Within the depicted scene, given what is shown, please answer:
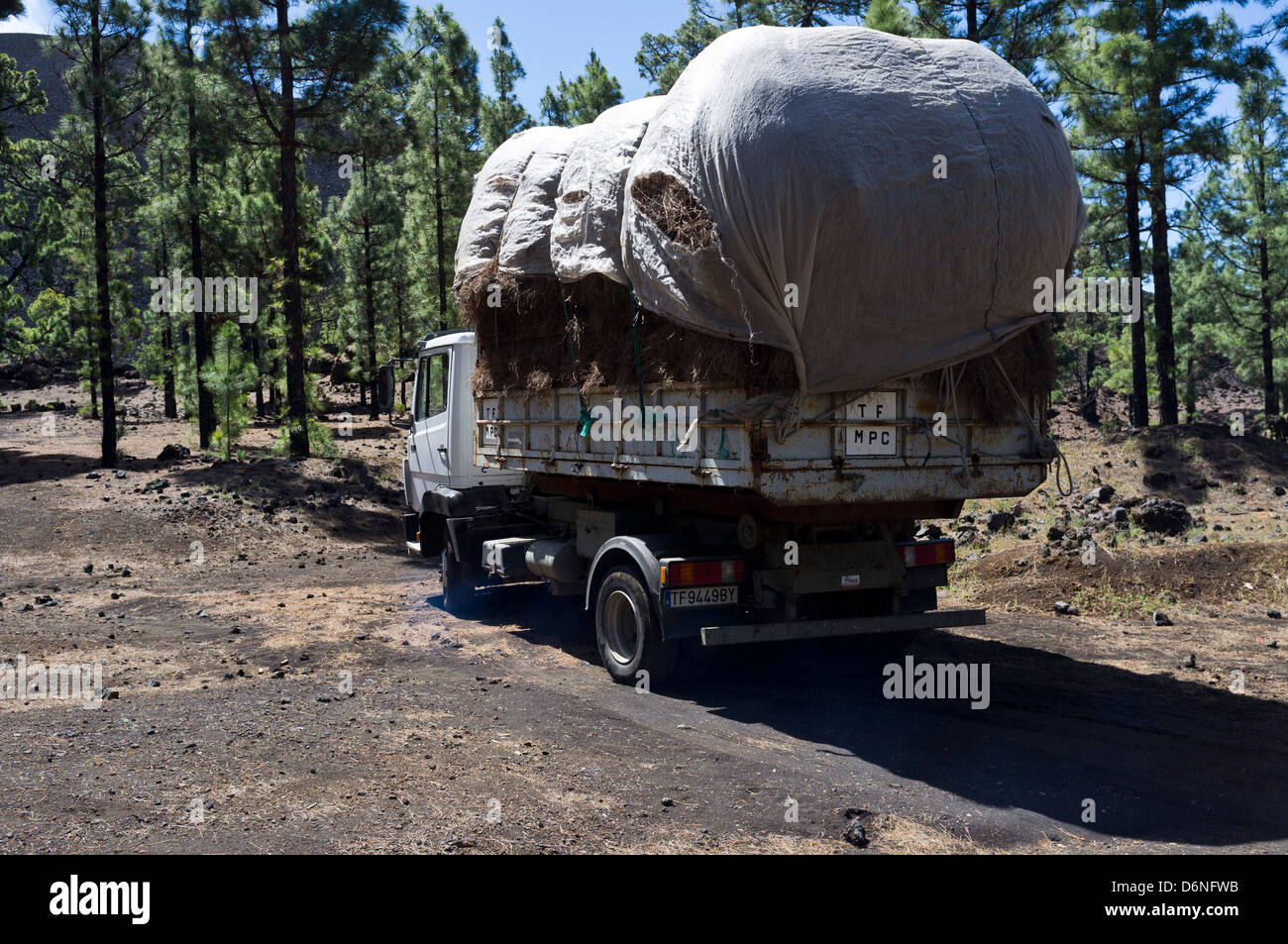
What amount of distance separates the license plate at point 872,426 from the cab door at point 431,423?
5.95 m

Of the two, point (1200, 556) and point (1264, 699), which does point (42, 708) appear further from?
point (1200, 556)

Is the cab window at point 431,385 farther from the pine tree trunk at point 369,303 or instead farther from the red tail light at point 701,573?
the pine tree trunk at point 369,303

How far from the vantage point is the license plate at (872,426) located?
7.15 meters

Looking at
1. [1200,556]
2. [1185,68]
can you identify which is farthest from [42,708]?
[1185,68]

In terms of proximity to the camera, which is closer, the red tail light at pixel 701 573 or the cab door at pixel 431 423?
the red tail light at pixel 701 573

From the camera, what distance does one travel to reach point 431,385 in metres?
12.3

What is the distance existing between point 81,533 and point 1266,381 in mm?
32361

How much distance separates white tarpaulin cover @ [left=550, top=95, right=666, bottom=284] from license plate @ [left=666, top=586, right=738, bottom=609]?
2.57 meters

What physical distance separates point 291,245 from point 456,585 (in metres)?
12.9

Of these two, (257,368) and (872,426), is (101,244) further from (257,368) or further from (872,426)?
(872,426)

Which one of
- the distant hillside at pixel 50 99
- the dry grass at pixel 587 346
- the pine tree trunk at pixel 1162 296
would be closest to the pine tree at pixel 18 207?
the dry grass at pixel 587 346

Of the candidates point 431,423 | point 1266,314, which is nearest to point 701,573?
point 431,423

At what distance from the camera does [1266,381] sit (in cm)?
3069

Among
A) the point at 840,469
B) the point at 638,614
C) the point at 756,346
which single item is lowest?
the point at 638,614
